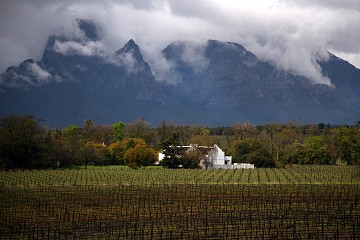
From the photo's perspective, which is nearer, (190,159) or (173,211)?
(173,211)

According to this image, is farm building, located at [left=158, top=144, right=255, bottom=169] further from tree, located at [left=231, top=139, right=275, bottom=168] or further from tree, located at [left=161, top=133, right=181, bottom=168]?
tree, located at [left=161, top=133, right=181, bottom=168]

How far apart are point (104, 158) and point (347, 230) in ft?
244

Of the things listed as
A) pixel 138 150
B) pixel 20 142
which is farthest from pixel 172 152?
pixel 20 142

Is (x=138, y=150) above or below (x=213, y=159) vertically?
above

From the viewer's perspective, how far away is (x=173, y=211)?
35.2m

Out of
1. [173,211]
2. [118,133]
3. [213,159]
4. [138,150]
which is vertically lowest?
[173,211]

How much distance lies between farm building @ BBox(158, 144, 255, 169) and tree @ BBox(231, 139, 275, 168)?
6.27 feet

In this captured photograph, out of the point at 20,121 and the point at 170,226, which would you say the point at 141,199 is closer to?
the point at 170,226

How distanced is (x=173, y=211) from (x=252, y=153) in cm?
6024

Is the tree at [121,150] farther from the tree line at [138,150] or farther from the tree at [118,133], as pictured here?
the tree at [118,133]

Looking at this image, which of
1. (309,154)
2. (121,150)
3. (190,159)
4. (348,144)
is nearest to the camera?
(190,159)

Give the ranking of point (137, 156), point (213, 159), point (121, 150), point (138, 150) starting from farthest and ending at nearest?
point (121, 150)
point (213, 159)
point (138, 150)
point (137, 156)

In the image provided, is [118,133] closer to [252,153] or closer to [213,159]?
[213,159]

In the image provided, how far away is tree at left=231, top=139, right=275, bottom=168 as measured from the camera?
304 ft
